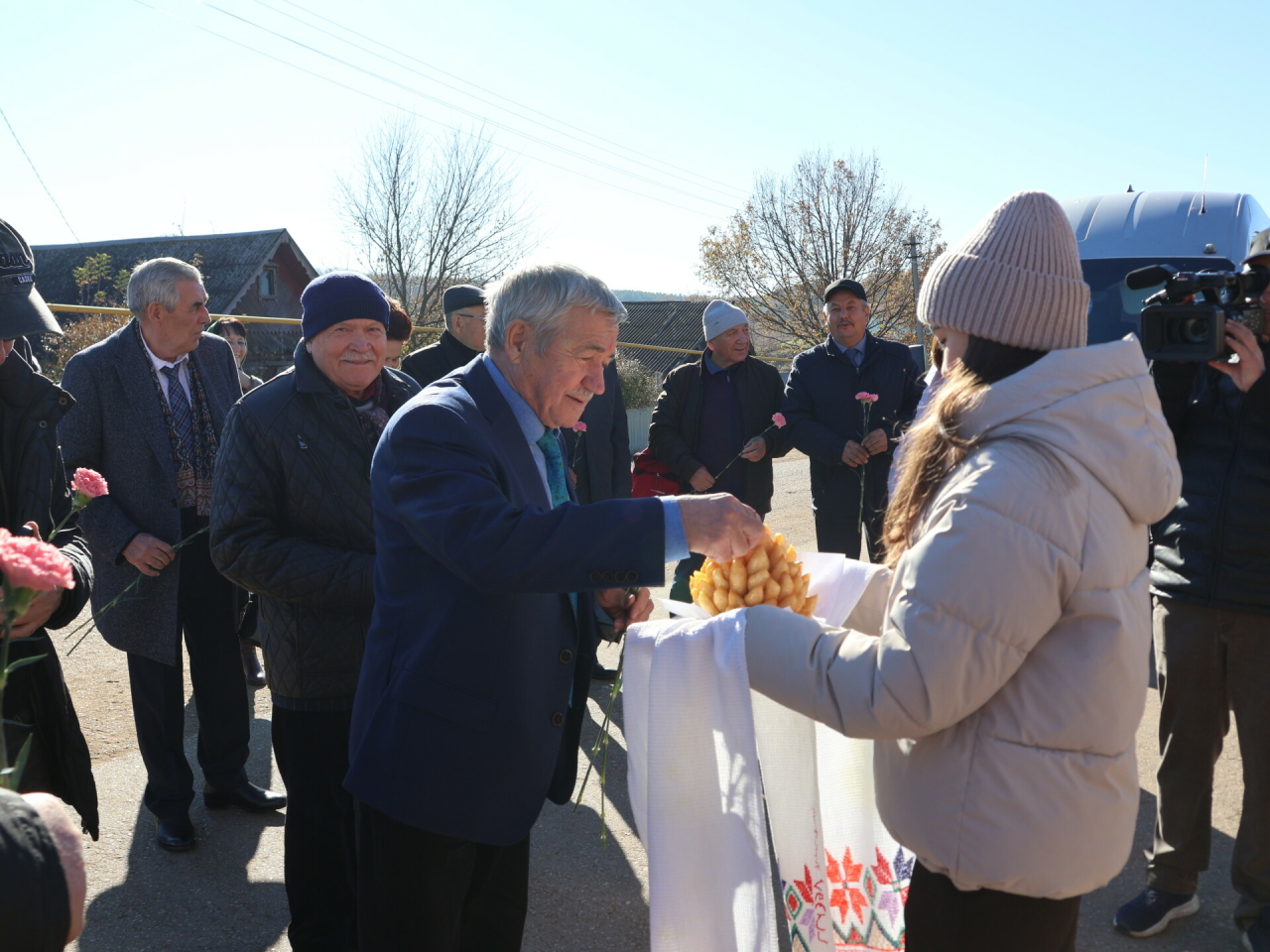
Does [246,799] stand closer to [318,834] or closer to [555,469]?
[318,834]

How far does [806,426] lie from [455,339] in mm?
2224

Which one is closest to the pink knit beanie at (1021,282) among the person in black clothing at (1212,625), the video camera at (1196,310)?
the video camera at (1196,310)

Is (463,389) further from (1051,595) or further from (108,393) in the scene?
(108,393)

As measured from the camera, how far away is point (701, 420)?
6.33m

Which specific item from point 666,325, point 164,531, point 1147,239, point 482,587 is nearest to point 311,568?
point 482,587

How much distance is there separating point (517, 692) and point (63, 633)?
5796 mm

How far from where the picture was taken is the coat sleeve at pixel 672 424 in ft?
20.7

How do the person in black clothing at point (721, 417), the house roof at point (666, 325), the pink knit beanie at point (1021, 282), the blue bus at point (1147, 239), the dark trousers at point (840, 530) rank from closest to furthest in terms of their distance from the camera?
the pink knit beanie at point (1021, 282) < the dark trousers at point (840, 530) < the person in black clothing at point (721, 417) < the blue bus at point (1147, 239) < the house roof at point (666, 325)

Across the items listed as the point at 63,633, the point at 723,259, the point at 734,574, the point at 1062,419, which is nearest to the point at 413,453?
the point at 734,574

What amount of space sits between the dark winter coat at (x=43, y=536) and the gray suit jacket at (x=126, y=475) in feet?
4.16

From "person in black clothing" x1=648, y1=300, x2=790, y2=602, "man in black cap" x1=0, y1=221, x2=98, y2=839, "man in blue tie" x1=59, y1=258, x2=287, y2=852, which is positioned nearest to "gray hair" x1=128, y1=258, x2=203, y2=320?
"man in blue tie" x1=59, y1=258, x2=287, y2=852

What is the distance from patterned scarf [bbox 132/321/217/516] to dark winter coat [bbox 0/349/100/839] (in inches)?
52.4

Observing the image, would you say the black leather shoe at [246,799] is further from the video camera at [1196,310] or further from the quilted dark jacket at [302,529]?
the video camera at [1196,310]

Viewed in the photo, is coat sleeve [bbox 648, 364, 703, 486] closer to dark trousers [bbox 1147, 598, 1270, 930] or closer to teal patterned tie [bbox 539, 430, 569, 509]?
dark trousers [bbox 1147, 598, 1270, 930]
